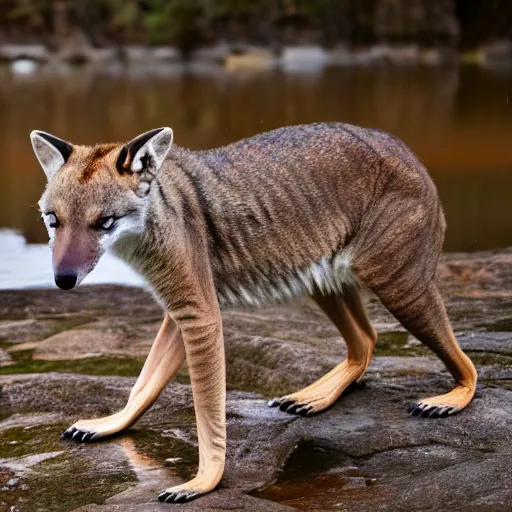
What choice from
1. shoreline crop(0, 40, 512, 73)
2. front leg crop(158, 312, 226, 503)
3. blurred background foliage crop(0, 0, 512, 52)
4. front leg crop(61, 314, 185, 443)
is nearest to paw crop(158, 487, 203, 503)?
front leg crop(158, 312, 226, 503)

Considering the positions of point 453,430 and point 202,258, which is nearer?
point 202,258

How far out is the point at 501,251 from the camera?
372 inches

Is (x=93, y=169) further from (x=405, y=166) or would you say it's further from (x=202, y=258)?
(x=405, y=166)

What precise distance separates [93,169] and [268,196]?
1150 mm

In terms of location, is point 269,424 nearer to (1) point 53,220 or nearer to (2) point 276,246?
(2) point 276,246

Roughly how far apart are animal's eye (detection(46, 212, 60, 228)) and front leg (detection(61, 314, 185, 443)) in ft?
3.82

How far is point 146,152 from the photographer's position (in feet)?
14.6

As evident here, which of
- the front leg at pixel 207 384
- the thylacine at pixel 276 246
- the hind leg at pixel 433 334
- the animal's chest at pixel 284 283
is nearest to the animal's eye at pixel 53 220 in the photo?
the thylacine at pixel 276 246

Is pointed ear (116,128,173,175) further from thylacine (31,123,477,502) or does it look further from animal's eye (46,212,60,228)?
animal's eye (46,212,60,228)

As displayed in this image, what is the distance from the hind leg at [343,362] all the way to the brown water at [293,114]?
4.53 meters

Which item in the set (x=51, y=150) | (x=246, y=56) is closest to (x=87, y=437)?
(x=51, y=150)

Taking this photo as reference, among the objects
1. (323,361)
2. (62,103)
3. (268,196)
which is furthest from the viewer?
(62,103)

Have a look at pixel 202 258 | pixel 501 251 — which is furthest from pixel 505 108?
pixel 202 258

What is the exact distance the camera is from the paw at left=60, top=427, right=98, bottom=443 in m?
5.39
